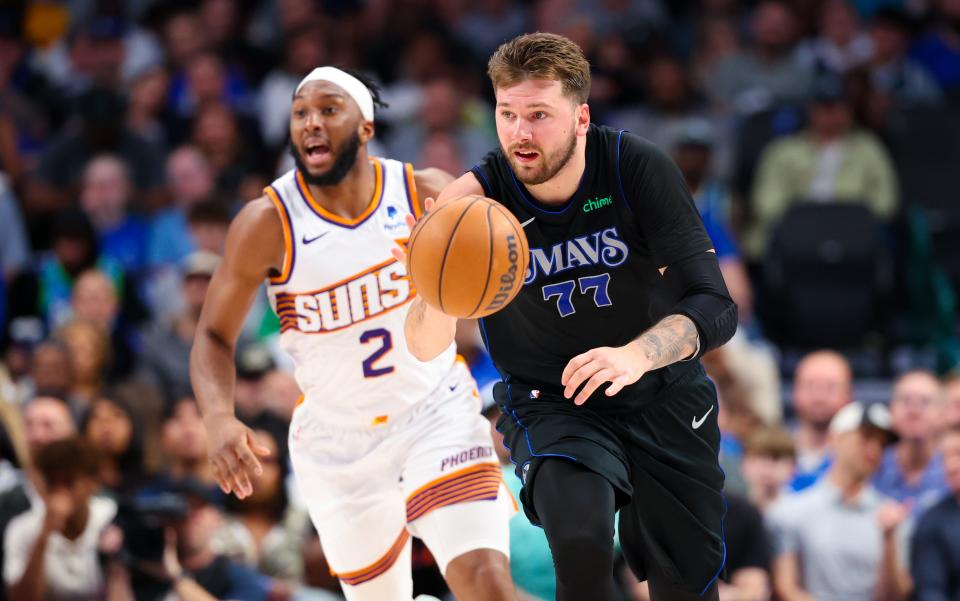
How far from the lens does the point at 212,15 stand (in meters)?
13.0

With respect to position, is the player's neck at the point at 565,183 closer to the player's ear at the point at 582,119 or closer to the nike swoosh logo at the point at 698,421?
the player's ear at the point at 582,119

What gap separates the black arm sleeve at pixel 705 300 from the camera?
186 inches

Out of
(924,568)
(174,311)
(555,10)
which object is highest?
(555,10)

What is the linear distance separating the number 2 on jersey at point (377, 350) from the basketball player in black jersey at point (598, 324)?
0.61 m

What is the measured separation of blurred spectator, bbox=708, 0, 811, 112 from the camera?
39.4 feet

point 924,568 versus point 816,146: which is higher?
point 816,146

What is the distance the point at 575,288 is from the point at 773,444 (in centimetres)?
412

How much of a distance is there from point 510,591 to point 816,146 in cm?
688

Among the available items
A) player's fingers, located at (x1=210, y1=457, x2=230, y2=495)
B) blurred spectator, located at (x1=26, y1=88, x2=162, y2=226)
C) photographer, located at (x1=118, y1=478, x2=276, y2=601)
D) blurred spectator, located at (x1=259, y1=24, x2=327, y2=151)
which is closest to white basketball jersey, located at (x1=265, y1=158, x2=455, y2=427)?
player's fingers, located at (x1=210, y1=457, x2=230, y2=495)

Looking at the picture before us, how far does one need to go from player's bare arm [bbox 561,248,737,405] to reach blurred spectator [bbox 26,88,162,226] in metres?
7.53

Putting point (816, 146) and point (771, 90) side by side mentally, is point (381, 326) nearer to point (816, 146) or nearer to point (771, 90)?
point (816, 146)

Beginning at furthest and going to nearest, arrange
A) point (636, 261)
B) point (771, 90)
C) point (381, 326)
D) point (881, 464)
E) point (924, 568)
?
point (771, 90)
point (881, 464)
point (924, 568)
point (381, 326)
point (636, 261)

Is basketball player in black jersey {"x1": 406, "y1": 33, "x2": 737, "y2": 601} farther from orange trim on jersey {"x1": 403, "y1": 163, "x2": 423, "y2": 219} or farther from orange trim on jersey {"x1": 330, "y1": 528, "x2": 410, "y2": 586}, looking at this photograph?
orange trim on jersey {"x1": 330, "y1": 528, "x2": 410, "y2": 586}

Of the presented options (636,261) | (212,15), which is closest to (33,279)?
(212,15)
